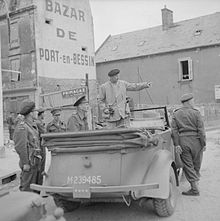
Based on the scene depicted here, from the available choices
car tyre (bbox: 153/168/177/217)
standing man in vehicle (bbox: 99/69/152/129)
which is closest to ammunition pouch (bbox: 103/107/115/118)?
standing man in vehicle (bbox: 99/69/152/129)

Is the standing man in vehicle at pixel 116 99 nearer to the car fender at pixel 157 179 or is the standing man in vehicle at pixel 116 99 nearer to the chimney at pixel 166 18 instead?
the car fender at pixel 157 179

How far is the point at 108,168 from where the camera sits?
474cm

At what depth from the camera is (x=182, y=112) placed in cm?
645

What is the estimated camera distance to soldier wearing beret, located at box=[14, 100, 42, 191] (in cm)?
554

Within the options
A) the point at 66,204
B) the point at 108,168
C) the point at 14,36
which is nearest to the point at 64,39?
the point at 14,36

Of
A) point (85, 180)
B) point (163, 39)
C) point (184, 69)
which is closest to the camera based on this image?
point (85, 180)

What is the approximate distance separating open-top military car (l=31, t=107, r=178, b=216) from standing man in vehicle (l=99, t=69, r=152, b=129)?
5.61ft

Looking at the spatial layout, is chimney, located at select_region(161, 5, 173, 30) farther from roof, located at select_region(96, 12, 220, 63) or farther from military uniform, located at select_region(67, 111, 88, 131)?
military uniform, located at select_region(67, 111, 88, 131)

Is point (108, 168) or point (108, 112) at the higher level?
point (108, 112)

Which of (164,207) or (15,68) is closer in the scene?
(164,207)

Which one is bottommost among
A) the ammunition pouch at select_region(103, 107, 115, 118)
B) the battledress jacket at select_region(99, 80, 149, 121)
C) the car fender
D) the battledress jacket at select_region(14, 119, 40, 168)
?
the car fender

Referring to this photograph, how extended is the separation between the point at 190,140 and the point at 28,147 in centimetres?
276

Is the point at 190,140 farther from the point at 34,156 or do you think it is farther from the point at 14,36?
the point at 14,36

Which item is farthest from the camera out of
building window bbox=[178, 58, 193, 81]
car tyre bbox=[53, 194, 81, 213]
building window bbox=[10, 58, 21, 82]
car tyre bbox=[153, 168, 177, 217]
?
building window bbox=[178, 58, 193, 81]
